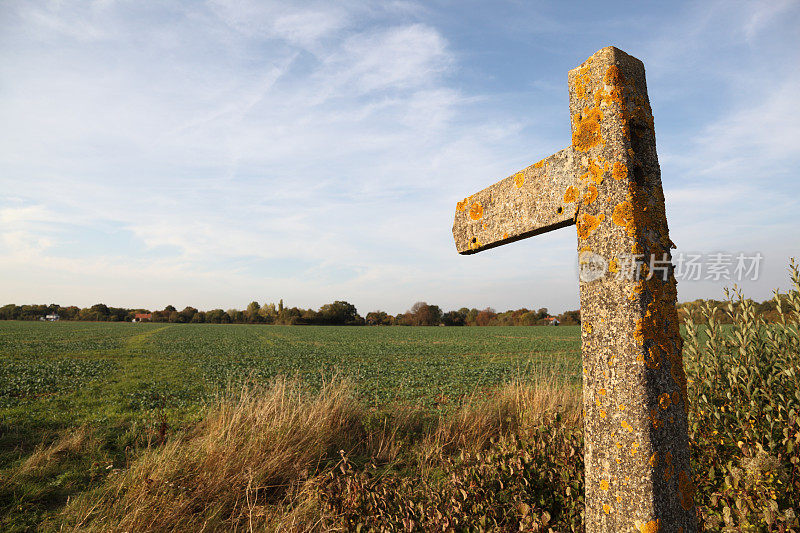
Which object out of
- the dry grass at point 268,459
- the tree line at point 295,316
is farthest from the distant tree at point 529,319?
the dry grass at point 268,459

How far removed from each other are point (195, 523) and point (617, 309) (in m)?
3.71

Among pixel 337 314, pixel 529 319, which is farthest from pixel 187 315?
pixel 529 319

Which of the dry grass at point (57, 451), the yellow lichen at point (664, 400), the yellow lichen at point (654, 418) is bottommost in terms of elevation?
the dry grass at point (57, 451)

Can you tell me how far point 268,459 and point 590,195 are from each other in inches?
158

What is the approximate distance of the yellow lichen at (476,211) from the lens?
8.50ft

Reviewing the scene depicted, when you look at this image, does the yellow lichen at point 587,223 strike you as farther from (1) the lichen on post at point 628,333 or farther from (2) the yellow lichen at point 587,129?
(2) the yellow lichen at point 587,129

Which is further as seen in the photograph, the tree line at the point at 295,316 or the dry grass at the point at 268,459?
the tree line at the point at 295,316

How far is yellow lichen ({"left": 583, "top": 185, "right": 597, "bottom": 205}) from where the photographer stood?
6.46ft

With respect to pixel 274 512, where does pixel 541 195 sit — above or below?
above

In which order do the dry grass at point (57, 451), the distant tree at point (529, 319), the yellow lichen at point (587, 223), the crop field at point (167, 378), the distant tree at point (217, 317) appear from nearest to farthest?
the yellow lichen at point (587, 223), the dry grass at point (57, 451), the crop field at point (167, 378), the distant tree at point (529, 319), the distant tree at point (217, 317)

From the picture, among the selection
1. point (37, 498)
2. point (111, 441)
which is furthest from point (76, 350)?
point (37, 498)

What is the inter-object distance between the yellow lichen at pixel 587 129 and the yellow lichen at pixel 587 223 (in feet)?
1.11

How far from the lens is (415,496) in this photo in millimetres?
3402

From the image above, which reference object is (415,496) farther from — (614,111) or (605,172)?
(614,111)
